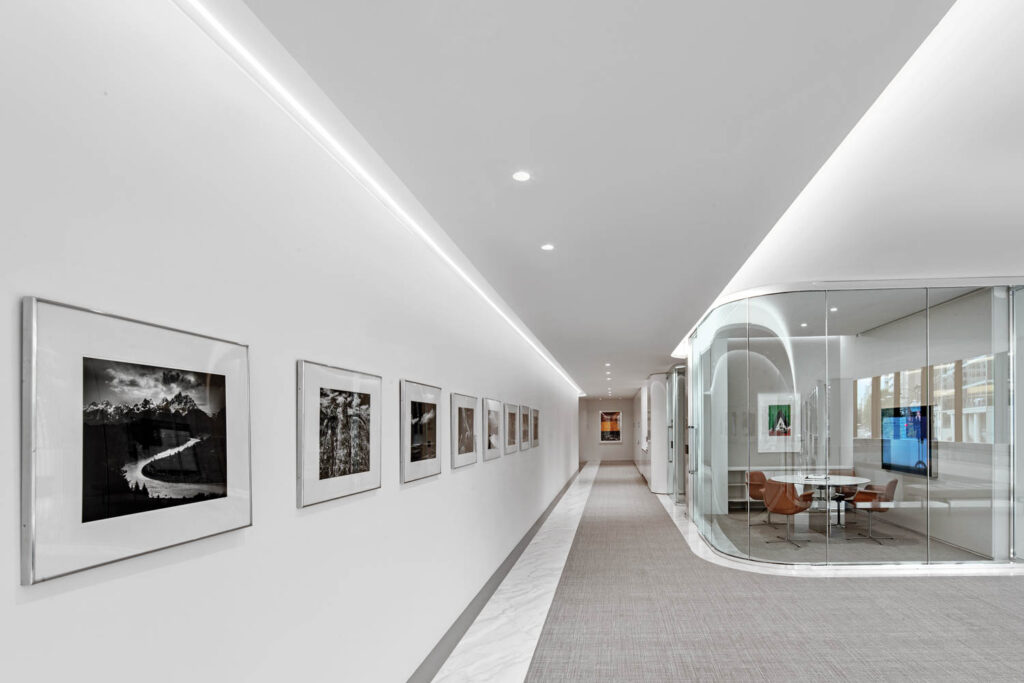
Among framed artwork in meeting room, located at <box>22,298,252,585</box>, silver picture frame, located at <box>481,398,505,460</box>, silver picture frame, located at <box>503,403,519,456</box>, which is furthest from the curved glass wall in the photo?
framed artwork in meeting room, located at <box>22,298,252,585</box>

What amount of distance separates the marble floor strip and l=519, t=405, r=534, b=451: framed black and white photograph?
1328 mm

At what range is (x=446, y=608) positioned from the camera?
495cm

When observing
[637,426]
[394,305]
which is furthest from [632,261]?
[637,426]

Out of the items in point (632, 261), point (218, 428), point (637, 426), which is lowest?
point (637, 426)

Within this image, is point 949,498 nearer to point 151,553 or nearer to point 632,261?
point 632,261

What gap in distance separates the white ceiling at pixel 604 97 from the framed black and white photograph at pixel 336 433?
106cm

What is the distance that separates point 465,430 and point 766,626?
2.91m

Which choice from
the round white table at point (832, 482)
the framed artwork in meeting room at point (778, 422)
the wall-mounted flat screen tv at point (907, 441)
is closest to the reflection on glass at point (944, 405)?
the wall-mounted flat screen tv at point (907, 441)

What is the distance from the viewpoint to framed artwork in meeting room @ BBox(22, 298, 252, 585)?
4.83 ft

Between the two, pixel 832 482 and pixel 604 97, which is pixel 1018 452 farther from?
pixel 604 97

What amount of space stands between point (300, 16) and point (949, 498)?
830 cm

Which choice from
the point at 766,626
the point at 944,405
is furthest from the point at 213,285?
the point at 944,405

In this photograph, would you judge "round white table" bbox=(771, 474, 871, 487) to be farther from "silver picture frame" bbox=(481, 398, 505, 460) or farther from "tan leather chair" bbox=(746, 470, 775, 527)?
"silver picture frame" bbox=(481, 398, 505, 460)

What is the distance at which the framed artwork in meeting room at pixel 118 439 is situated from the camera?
4.83 feet
